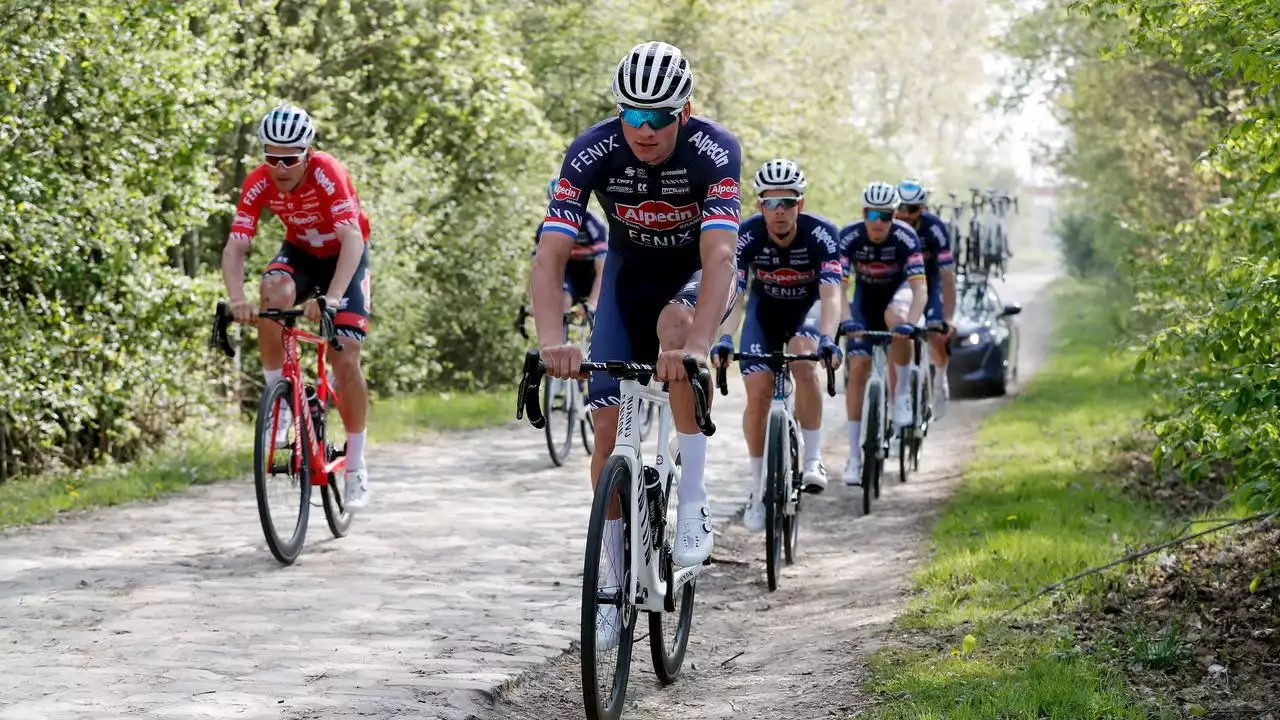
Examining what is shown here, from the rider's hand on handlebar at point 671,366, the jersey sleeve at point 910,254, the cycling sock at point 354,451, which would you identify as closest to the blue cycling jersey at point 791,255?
the jersey sleeve at point 910,254

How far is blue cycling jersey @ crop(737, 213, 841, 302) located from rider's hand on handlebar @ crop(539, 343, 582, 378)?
400cm

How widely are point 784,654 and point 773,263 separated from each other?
3.03 meters

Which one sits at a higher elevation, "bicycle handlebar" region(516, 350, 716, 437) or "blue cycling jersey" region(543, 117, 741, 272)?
"blue cycling jersey" region(543, 117, 741, 272)

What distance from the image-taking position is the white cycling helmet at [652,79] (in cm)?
530

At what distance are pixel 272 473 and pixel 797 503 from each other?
319 centimetres

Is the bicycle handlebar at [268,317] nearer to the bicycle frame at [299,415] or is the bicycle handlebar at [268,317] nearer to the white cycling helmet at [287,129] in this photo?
the bicycle frame at [299,415]

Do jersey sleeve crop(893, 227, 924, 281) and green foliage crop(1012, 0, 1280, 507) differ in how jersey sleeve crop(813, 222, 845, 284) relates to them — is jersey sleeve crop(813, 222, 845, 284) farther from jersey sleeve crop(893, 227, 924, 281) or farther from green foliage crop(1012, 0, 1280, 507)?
jersey sleeve crop(893, 227, 924, 281)

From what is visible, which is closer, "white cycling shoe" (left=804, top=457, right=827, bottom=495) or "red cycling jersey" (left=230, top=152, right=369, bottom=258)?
"red cycling jersey" (left=230, top=152, right=369, bottom=258)

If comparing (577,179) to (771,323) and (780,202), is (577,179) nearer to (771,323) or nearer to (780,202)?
(780,202)

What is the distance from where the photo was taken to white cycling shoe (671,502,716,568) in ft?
18.5

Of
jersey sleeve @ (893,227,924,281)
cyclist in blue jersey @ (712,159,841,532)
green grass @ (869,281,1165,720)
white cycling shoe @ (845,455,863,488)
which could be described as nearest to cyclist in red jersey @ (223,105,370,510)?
cyclist in blue jersey @ (712,159,841,532)

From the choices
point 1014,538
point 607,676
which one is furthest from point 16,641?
point 1014,538

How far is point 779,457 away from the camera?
8086mm

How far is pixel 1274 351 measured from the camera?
6645 millimetres
